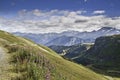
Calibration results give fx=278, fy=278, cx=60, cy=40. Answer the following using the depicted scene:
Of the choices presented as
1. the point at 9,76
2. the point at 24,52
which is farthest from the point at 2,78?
the point at 24,52

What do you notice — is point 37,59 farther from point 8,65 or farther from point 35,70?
point 35,70

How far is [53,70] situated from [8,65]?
1121 centimetres

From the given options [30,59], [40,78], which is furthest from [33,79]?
[30,59]

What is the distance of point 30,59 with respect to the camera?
118ft

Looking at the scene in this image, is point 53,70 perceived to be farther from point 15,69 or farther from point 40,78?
point 15,69

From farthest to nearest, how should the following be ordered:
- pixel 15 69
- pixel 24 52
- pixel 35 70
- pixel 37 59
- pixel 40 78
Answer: pixel 24 52, pixel 37 59, pixel 15 69, pixel 35 70, pixel 40 78

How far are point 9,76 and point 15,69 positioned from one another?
3.96 meters

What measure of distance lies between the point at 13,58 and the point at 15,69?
9.21 meters

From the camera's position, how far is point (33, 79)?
22.8 metres

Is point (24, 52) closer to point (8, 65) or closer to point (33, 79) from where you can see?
point (8, 65)

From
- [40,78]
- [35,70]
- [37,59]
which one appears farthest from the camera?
[37,59]

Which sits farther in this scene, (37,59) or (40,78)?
(37,59)

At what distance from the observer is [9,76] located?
2797 cm

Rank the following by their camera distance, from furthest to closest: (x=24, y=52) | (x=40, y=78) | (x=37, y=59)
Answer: (x=24, y=52) → (x=37, y=59) → (x=40, y=78)
